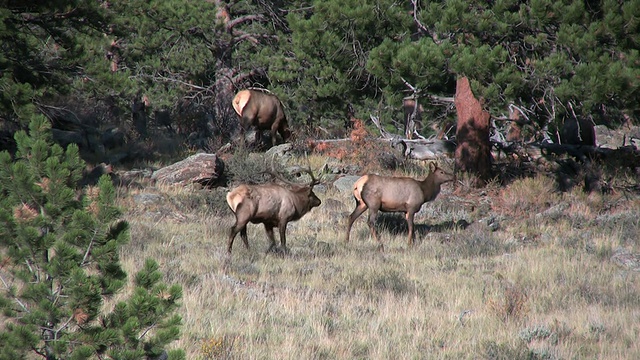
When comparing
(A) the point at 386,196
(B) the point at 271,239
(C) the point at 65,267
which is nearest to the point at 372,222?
(A) the point at 386,196

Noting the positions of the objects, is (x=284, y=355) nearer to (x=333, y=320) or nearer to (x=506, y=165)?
(x=333, y=320)

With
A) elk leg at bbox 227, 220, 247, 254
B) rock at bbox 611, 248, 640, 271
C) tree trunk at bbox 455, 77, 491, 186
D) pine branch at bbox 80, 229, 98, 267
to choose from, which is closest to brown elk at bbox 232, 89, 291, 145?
tree trunk at bbox 455, 77, 491, 186

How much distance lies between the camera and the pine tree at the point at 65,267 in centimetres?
449

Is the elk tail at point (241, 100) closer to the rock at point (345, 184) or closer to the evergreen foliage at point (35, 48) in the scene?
the rock at point (345, 184)

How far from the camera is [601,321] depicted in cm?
809

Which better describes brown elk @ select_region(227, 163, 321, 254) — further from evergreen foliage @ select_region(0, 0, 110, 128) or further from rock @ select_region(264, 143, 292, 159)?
rock @ select_region(264, 143, 292, 159)

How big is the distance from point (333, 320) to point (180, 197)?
8112 mm

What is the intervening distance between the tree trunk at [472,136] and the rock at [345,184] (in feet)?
8.35

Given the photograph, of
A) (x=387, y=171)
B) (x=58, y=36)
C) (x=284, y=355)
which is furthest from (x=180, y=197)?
(x=284, y=355)

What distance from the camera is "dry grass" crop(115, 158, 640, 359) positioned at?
23.5ft

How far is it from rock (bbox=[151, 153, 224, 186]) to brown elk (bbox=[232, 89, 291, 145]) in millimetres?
2963

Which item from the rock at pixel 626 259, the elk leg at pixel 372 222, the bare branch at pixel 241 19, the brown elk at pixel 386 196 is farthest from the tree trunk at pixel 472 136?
the bare branch at pixel 241 19

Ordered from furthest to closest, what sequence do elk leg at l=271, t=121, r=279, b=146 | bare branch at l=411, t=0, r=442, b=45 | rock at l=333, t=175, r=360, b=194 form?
elk leg at l=271, t=121, r=279, b=146 → rock at l=333, t=175, r=360, b=194 → bare branch at l=411, t=0, r=442, b=45

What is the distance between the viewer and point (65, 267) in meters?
4.46
